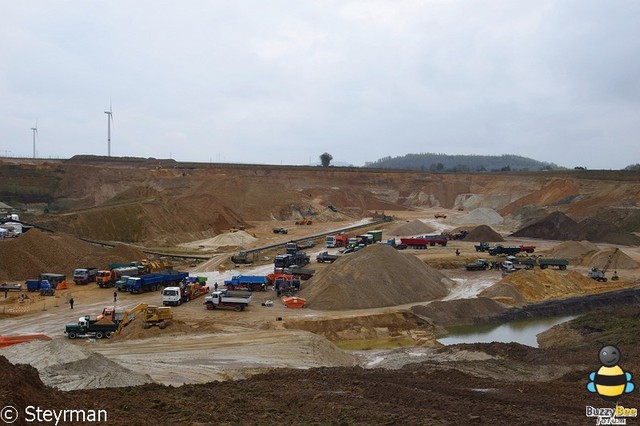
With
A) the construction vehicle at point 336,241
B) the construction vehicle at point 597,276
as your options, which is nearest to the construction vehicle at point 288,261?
the construction vehicle at point 336,241

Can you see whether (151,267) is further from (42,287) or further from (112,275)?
(42,287)

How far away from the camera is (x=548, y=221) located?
6988cm

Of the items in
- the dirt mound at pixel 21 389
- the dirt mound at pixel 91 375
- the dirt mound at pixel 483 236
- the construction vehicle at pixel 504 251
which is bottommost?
the dirt mound at pixel 91 375

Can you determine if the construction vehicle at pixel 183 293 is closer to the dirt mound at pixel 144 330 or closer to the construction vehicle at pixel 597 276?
the dirt mound at pixel 144 330

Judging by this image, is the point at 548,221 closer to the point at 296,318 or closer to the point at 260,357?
the point at 296,318

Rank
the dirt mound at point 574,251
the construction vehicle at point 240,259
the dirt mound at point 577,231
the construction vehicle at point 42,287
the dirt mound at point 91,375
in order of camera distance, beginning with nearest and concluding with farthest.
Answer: the dirt mound at point 91,375, the construction vehicle at point 42,287, the construction vehicle at point 240,259, the dirt mound at point 574,251, the dirt mound at point 577,231

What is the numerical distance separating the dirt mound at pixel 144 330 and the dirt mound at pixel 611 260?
36.7 m

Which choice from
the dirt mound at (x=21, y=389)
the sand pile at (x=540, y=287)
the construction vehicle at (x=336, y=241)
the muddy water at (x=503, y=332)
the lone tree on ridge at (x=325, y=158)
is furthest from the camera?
the lone tree on ridge at (x=325, y=158)

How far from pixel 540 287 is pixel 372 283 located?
1198 cm

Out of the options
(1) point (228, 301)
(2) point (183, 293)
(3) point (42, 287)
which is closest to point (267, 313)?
(1) point (228, 301)

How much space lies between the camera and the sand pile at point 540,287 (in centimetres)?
3734

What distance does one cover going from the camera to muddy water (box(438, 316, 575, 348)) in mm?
30509

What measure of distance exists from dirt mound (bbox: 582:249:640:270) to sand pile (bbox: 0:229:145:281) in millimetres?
37326

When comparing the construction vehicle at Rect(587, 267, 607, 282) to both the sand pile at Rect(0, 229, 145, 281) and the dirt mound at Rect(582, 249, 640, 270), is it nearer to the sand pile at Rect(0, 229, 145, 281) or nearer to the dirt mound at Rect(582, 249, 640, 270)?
the dirt mound at Rect(582, 249, 640, 270)
